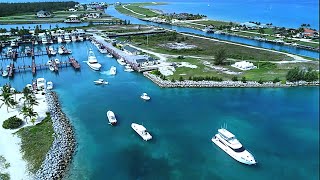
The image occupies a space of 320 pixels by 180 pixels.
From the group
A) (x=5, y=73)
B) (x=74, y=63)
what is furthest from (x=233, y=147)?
(x=5, y=73)

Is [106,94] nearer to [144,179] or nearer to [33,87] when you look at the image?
[33,87]

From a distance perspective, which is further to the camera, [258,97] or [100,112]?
[258,97]

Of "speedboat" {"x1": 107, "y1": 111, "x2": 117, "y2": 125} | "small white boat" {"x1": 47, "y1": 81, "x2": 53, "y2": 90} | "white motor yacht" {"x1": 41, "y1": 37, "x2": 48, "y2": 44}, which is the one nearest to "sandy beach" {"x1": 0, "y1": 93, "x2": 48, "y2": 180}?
"small white boat" {"x1": 47, "y1": 81, "x2": 53, "y2": 90}

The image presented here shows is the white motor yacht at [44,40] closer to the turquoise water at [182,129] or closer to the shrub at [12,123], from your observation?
the turquoise water at [182,129]

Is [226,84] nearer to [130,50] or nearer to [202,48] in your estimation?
[202,48]

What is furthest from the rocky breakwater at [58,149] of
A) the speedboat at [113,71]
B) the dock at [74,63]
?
the dock at [74,63]

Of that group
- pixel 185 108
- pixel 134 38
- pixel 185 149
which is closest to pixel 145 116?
pixel 185 108
